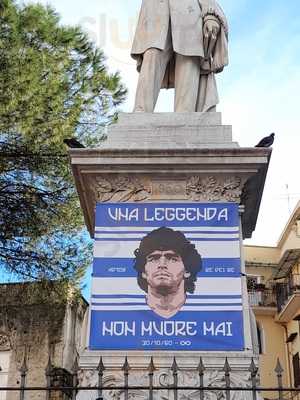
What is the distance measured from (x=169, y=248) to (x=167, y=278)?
0.89ft

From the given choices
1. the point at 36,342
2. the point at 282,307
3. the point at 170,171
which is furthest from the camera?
the point at 282,307

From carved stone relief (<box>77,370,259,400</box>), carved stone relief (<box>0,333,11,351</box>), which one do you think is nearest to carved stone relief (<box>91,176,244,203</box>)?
carved stone relief (<box>77,370,259,400</box>)

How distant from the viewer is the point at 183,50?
7.38m

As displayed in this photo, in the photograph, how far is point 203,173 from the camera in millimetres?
6410

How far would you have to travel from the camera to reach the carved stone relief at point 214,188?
638cm

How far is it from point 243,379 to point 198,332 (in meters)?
0.49

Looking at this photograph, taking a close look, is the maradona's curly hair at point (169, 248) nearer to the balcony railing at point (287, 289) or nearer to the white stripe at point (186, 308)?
the white stripe at point (186, 308)

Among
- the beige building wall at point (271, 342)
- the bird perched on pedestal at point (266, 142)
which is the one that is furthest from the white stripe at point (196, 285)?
the beige building wall at point (271, 342)

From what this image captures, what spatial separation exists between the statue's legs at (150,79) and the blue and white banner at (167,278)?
1.32 meters

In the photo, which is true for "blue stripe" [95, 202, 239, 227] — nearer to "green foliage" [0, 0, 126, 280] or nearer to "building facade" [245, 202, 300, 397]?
"green foliage" [0, 0, 126, 280]

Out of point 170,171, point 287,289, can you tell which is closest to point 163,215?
point 170,171

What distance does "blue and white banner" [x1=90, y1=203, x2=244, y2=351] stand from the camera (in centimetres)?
574

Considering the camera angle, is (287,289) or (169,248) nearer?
(169,248)

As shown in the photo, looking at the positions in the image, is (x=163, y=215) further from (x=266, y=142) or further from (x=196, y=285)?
(x=266, y=142)
